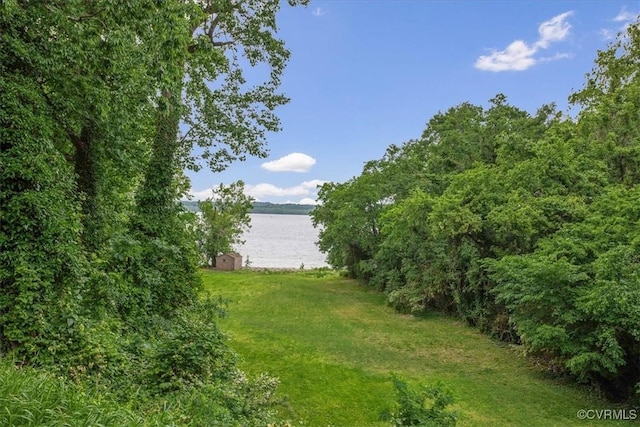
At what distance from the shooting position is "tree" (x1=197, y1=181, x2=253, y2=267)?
3074cm

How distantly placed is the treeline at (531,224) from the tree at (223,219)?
1115cm

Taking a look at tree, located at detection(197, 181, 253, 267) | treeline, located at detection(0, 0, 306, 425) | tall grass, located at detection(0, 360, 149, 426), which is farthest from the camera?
tree, located at detection(197, 181, 253, 267)

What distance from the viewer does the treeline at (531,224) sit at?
7949mm

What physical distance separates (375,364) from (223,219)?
2268cm

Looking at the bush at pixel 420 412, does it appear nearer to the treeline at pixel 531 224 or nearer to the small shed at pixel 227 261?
the treeline at pixel 531 224

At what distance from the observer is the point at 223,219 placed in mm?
31078

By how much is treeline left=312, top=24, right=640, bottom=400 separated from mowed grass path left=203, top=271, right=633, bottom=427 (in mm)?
874

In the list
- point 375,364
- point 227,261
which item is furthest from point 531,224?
point 227,261

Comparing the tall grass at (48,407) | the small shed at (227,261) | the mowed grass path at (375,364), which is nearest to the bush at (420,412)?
the mowed grass path at (375,364)

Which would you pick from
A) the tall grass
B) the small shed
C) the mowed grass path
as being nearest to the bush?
the mowed grass path

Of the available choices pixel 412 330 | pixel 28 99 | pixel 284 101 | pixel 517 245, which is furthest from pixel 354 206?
pixel 28 99

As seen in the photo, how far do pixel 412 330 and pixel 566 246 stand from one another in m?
6.53

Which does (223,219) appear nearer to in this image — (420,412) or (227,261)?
(227,261)

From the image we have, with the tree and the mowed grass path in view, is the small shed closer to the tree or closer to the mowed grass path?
the tree
